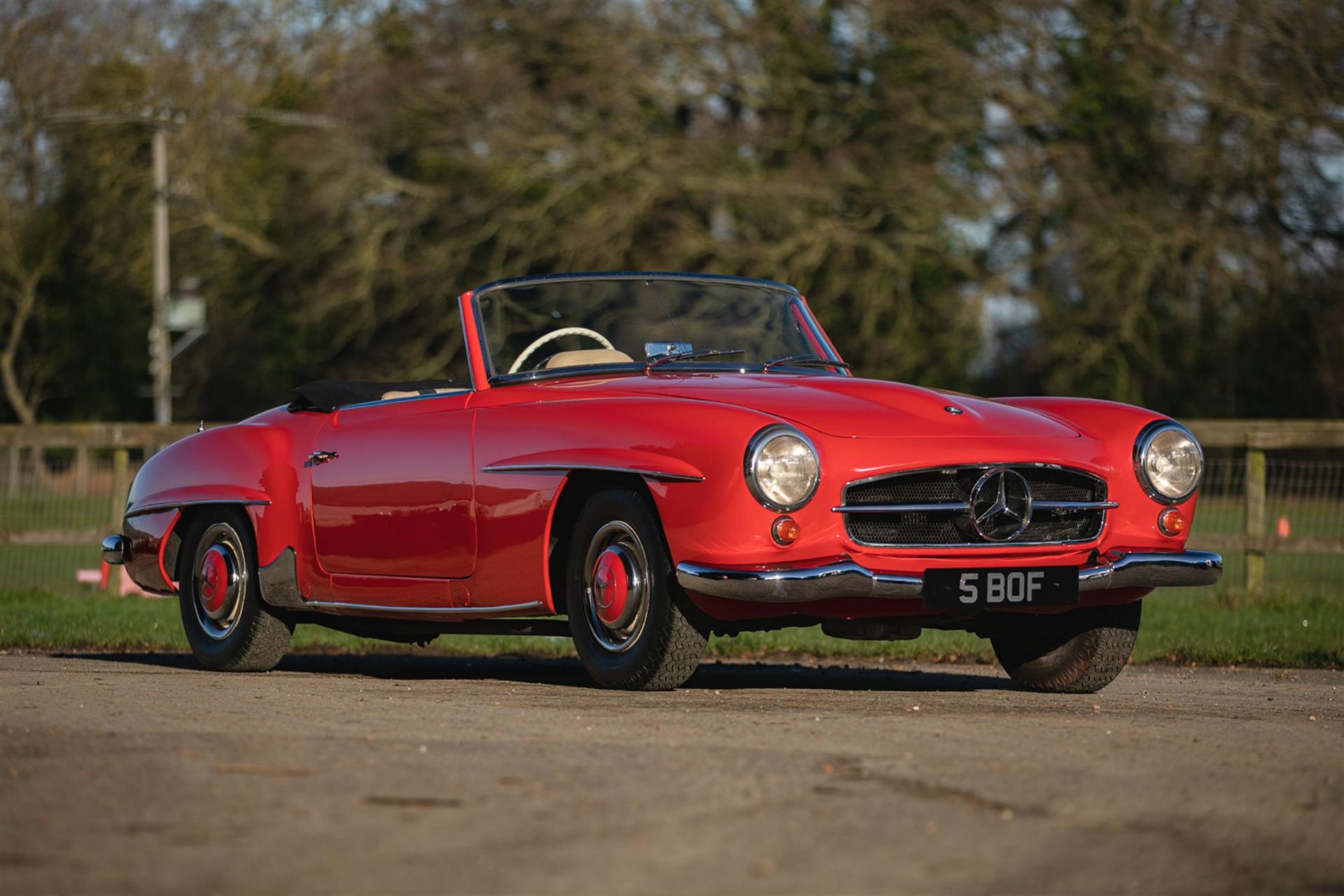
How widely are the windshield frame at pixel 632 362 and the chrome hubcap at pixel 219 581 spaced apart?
141 cm

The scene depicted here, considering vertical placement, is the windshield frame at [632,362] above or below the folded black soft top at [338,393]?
above

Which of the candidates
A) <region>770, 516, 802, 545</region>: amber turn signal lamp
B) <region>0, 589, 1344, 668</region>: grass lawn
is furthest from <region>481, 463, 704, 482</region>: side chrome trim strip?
<region>0, 589, 1344, 668</region>: grass lawn

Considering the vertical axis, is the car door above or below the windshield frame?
below

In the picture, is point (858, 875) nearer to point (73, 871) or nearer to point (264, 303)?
point (73, 871)

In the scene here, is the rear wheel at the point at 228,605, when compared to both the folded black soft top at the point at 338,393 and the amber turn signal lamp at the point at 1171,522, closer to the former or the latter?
the folded black soft top at the point at 338,393

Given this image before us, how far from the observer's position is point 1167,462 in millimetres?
7305

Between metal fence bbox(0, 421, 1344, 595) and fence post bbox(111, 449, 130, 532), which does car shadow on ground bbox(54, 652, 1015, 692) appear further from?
fence post bbox(111, 449, 130, 532)

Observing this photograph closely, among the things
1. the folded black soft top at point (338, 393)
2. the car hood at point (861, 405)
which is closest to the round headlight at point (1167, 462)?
the car hood at point (861, 405)

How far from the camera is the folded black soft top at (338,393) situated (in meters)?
8.44

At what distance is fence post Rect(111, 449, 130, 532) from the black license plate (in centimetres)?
971

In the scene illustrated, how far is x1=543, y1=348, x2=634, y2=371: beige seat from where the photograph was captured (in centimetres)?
786

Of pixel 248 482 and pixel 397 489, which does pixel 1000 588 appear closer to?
pixel 397 489

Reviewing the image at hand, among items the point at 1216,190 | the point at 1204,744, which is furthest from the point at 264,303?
the point at 1204,744

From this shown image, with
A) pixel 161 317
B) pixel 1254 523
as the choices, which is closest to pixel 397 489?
pixel 1254 523
